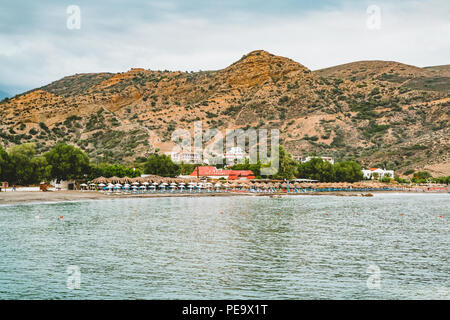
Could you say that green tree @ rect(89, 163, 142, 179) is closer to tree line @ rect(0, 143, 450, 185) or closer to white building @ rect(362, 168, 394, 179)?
tree line @ rect(0, 143, 450, 185)

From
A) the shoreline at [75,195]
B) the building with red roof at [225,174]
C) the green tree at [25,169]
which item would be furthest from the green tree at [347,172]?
the green tree at [25,169]

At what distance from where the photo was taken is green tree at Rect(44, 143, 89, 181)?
7875 cm

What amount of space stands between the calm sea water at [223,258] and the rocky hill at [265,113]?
9055cm

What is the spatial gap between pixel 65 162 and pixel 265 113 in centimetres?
9065

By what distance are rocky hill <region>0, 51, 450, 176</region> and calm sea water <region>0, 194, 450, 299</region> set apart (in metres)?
90.6

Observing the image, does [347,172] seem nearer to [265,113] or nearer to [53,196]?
[265,113]

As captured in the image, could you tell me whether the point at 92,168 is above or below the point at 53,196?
above

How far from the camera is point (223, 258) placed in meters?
24.3

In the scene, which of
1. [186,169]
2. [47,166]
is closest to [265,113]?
[186,169]

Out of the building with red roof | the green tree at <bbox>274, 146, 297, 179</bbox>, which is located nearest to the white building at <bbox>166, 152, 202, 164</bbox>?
the building with red roof

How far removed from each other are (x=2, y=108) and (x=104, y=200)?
99.3 metres

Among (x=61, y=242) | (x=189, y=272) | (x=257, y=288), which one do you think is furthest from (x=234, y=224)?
(x=257, y=288)
